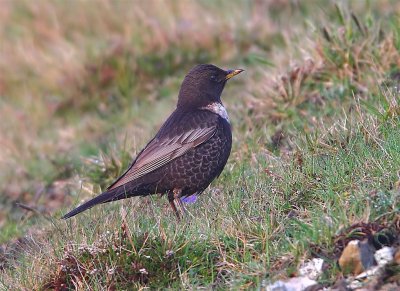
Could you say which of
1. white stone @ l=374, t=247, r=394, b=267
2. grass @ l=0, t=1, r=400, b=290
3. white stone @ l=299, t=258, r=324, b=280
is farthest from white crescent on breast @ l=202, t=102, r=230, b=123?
white stone @ l=374, t=247, r=394, b=267

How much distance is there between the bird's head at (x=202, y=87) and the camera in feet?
20.9

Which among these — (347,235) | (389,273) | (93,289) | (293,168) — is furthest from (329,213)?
(93,289)

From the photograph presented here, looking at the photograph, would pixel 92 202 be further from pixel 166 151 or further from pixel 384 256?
pixel 384 256

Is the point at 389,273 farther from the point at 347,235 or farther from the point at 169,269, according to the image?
the point at 169,269

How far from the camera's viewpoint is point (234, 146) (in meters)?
6.89

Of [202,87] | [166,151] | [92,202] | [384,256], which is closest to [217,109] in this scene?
[202,87]

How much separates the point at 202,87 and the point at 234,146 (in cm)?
69

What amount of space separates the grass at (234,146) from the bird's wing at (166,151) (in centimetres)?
23

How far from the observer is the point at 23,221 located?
22.1ft

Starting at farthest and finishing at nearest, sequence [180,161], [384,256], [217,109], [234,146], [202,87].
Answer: [234,146]
[202,87]
[217,109]
[180,161]
[384,256]

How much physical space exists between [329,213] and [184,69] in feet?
18.6

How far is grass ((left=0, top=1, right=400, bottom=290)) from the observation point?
14.8 ft

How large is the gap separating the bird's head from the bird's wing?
468 millimetres

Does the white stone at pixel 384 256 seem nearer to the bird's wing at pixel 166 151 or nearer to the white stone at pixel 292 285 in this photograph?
the white stone at pixel 292 285
